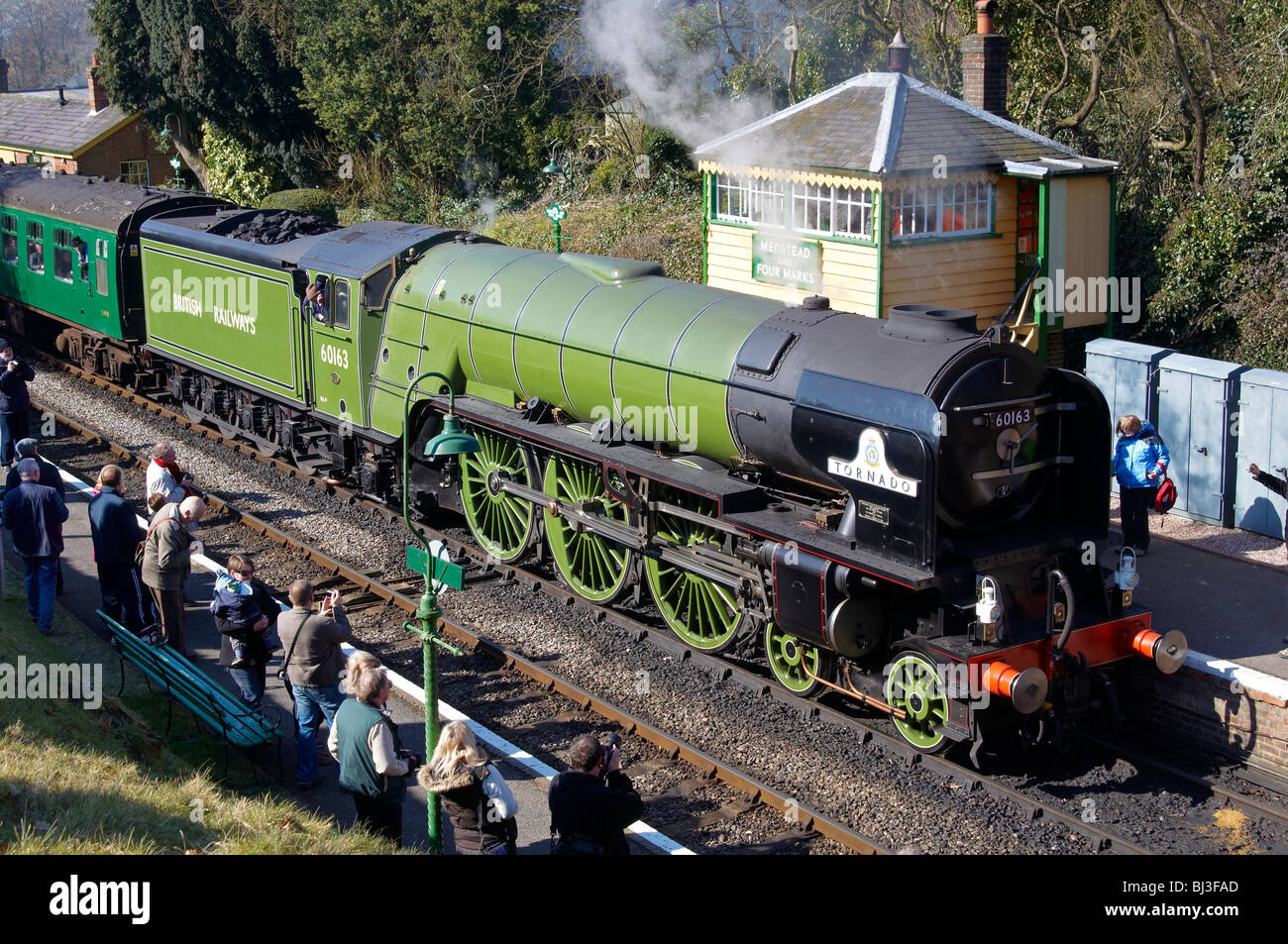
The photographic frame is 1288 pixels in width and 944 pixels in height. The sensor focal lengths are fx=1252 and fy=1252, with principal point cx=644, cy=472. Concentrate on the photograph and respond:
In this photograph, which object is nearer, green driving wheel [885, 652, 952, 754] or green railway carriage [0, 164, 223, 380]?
green driving wheel [885, 652, 952, 754]

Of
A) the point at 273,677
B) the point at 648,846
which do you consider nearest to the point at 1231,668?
the point at 648,846

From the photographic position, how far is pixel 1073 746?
9.22 m

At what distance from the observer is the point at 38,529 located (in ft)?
33.7

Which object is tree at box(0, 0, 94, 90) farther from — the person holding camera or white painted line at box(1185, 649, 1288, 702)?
white painted line at box(1185, 649, 1288, 702)

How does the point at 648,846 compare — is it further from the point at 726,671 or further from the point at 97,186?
the point at 97,186

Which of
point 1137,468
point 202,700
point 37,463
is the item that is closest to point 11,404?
point 37,463

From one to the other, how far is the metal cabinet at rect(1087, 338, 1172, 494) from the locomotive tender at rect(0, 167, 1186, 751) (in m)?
4.33

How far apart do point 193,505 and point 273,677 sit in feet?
4.97

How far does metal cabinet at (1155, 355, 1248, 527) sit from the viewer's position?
40.2 feet

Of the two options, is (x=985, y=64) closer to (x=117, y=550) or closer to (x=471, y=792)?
(x=117, y=550)

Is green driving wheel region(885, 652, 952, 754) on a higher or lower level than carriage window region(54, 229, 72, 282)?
lower

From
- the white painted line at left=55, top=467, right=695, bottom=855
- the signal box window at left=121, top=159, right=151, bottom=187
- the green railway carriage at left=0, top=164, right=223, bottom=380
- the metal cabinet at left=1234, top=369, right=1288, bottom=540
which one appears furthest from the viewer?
the signal box window at left=121, top=159, right=151, bottom=187

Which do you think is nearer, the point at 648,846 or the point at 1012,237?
the point at 648,846

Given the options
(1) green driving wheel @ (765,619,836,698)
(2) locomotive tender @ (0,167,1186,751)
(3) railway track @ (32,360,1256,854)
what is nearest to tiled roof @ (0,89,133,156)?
(2) locomotive tender @ (0,167,1186,751)
